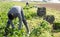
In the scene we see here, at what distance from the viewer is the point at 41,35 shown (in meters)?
9.65

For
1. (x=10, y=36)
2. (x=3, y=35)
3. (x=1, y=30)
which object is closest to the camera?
(x=10, y=36)

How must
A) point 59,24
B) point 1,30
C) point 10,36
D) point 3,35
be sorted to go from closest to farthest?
point 10,36, point 3,35, point 1,30, point 59,24

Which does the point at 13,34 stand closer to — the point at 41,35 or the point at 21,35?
the point at 21,35

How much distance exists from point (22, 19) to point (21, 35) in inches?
41.1

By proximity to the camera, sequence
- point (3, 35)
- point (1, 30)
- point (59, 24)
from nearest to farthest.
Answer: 1. point (3, 35)
2. point (1, 30)
3. point (59, 24)

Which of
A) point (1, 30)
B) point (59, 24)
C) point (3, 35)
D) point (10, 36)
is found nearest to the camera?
point (10, 36)

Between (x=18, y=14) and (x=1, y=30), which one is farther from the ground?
(x=18, y=14)

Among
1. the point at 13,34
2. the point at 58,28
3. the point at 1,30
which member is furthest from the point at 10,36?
the point at 58,28

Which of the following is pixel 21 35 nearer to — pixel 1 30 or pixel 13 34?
pixel 13 34

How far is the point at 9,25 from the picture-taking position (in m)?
10.2

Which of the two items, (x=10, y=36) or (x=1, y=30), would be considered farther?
(x=1, y=30)

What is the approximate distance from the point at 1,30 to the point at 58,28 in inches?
145

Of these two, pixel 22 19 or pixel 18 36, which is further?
pixel 22 19

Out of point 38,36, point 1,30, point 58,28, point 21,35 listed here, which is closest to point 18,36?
point 21,35
